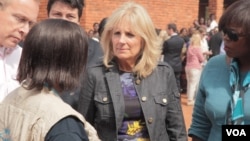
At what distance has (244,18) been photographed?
250 cm

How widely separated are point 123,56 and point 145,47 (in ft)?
0.57

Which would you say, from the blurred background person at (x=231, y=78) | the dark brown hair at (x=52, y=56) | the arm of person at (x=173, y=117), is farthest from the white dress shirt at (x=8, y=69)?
the blurred background person at (x=231, y=78)

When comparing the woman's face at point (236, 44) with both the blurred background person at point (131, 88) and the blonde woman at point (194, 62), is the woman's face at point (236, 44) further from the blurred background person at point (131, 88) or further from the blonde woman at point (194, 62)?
the blonde woman at point (194, 62)

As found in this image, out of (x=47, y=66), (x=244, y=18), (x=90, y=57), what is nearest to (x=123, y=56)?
(x=90, y=57)

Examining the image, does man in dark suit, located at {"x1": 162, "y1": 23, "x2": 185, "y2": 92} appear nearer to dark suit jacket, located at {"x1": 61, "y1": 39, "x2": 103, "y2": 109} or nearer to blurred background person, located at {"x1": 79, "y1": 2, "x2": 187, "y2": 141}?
dark suit jacket, located at {"x1": 61, "y1": 39, "x2": 103, "y2": 109}

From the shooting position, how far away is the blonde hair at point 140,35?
9.71 ft

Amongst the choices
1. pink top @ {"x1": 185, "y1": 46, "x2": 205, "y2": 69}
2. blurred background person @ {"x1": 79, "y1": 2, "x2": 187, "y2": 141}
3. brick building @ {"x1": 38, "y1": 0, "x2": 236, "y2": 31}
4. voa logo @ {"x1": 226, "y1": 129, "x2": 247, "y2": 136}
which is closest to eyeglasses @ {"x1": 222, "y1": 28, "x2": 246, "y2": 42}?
voa logo @ {"x1": 226, "y1": 129, "x2": 247, "y2": 136}

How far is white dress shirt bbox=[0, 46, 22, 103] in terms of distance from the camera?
255 centimetres

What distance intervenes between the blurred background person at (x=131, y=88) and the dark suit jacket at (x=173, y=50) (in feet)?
24.2

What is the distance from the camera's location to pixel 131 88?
293cm

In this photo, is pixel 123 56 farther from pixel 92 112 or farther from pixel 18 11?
pixel 18 11

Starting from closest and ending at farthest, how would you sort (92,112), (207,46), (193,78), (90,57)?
(92,112) < (90,57) < (193,78) < (207,46)

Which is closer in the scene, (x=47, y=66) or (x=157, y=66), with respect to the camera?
(x=47, y=66)

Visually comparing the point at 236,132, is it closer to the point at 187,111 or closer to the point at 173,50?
the point at 187,111
